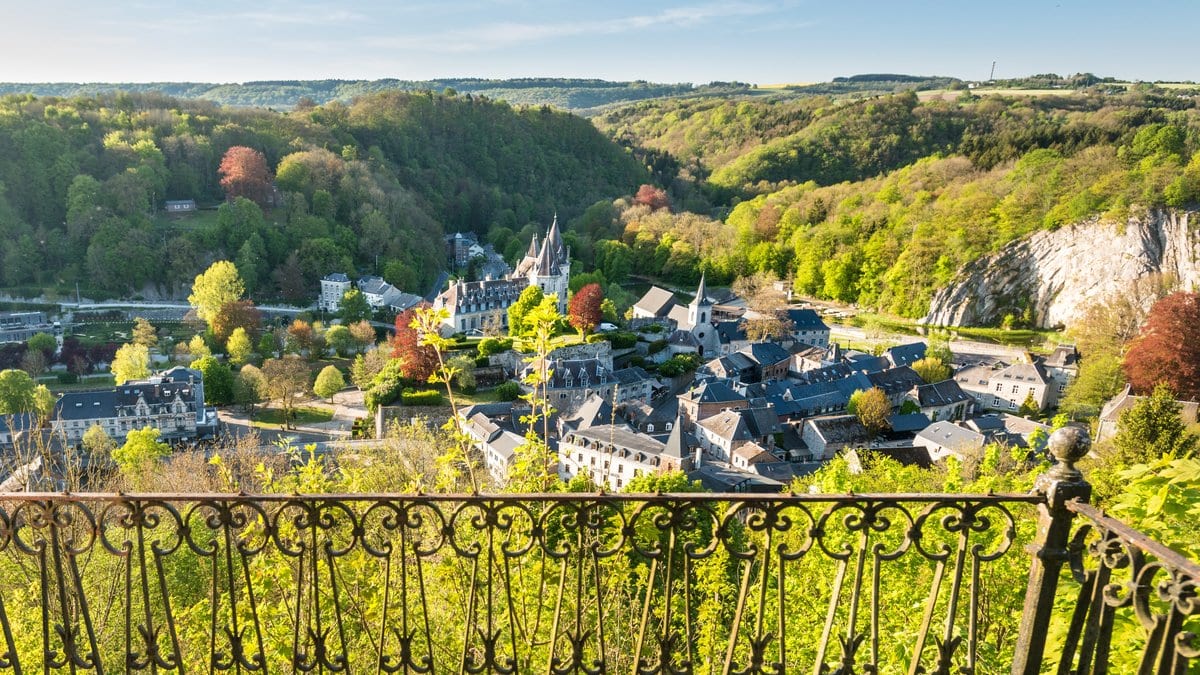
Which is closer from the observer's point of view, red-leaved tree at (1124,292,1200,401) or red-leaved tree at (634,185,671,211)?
red-leaved tree at (1124,292,1200,401)

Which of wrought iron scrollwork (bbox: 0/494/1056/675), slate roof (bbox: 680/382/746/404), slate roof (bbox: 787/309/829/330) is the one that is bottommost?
slate roof (bbox: 680/382/746/404)

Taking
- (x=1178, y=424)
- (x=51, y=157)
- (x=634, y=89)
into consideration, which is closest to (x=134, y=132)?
(x=51, y=157)

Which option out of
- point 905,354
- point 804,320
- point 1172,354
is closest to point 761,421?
point 905,354

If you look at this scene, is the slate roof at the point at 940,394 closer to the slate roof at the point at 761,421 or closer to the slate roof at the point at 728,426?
the slate roof at the point at 761,421

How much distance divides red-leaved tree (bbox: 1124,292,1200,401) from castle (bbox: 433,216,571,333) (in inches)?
905

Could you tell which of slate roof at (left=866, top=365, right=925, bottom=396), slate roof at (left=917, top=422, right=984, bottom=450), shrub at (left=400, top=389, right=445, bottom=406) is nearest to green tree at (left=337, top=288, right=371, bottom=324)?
shrub at (left=400, top=389, right=445, bottom=406)

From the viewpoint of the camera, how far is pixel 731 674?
11.1 feet

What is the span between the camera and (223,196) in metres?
57.5

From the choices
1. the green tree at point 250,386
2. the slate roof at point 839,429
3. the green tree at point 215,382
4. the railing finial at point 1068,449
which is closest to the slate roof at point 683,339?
the slate roof at point 839,429

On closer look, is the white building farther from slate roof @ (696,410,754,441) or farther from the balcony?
the balcony

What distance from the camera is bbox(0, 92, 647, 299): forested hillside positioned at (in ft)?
151

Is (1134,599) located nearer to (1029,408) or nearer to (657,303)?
(1029,408)

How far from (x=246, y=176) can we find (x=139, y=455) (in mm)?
37964

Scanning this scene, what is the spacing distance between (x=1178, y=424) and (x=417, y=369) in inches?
899
